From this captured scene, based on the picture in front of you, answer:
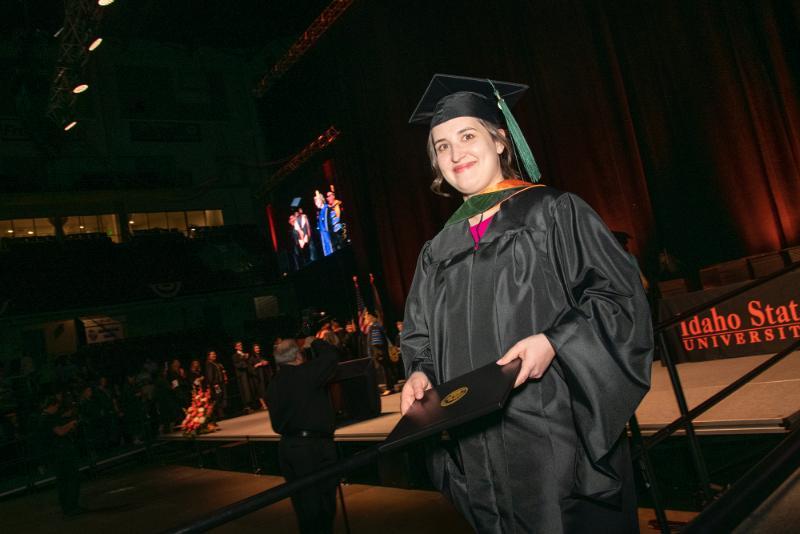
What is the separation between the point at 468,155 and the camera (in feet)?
5.47

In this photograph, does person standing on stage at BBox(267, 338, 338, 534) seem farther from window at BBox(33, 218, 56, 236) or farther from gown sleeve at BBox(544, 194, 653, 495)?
window at BBox(33, 218, 56, 236)

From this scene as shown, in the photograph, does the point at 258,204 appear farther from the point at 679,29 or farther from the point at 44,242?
the point at 679,29

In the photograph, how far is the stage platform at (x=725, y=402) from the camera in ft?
10.8

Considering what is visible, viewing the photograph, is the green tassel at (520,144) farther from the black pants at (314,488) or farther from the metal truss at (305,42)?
the metal truss at (305,42)

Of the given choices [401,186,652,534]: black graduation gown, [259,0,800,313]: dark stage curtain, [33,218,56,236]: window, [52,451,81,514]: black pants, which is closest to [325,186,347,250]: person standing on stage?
[259,0,800,313]: dark stage curtain

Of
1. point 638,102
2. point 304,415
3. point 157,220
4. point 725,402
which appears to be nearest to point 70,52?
point 638,102

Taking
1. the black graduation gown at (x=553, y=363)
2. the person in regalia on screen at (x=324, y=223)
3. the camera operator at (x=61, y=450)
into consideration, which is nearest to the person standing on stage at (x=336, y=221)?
the person in regalia on screen at (x=324, y=223)

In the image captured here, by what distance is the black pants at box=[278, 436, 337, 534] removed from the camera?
4.15m

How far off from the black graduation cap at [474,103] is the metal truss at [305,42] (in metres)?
10.8

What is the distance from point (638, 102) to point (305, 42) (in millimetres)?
7653

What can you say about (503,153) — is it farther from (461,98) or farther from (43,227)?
(43,227)

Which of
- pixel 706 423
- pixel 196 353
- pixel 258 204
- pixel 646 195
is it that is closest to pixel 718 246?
pixel 646 195

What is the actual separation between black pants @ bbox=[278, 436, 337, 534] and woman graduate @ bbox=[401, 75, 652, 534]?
281cm

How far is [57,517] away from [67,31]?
8.51 metres
